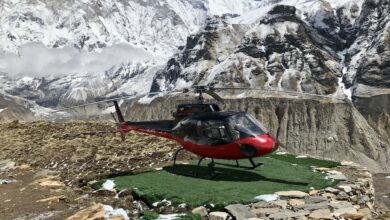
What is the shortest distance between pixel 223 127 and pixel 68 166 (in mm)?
9507

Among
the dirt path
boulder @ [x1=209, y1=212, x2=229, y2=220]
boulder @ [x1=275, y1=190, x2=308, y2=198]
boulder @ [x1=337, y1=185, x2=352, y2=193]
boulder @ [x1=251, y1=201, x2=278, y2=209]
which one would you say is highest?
boulder @ [x1=337, y1=185, x2=352, y2=193]

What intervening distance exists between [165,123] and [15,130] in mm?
14449

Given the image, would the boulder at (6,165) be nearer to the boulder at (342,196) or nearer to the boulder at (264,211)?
the boulder at (264,211)

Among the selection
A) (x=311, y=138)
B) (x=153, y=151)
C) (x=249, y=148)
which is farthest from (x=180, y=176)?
(x=311, y=138)

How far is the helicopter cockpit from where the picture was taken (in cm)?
1872

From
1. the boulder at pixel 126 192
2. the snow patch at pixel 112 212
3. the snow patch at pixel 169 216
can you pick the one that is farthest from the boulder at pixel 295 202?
the boulder at pixel 126 192

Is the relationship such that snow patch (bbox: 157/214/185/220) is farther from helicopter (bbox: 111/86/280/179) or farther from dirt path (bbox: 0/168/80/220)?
helicopter (bbox: 111/86/280/179)

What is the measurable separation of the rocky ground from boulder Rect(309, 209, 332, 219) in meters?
0.49

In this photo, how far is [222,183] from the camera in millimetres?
18562

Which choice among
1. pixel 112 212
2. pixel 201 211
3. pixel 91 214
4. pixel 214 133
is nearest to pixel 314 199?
pixel 201 211

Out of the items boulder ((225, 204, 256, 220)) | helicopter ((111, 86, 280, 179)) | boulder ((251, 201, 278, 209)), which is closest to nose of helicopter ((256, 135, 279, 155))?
helicopter ((111, 86, 280, 179))

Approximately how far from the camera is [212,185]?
59.9 feet

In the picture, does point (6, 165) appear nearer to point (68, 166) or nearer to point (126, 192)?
point (68, 166)

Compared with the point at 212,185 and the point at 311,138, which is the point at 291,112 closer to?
the point at 311,138
